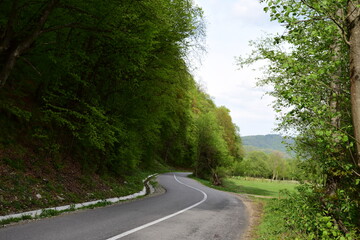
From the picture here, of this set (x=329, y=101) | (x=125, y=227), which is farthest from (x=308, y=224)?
(x=125, y=227)

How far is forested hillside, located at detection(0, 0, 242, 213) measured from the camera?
930 cm

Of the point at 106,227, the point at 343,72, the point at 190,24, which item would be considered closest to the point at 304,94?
the point at 343,72

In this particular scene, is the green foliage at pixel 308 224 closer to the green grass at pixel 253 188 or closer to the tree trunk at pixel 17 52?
the green grass at pixel 253 188

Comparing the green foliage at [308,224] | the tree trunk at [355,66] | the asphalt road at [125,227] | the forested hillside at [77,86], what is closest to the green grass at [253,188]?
the green foliage at [308,224]

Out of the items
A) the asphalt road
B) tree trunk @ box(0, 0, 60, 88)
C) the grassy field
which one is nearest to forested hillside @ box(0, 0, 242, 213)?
tree trunk @ box(0, 0, 60, 88)

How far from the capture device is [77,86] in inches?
532

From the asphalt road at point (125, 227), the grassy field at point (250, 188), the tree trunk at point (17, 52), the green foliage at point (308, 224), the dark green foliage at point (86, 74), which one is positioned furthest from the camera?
the grassy field at point (250, 188)

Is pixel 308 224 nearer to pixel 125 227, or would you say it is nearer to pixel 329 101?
pixel 329 101

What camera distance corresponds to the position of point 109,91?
1498 cm

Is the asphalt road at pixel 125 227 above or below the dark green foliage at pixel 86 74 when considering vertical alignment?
below

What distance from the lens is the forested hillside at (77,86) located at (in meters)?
9.30

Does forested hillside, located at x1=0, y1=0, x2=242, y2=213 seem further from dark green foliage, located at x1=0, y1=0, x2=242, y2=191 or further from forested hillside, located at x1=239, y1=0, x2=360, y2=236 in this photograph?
forested hillside, located at x1=239, y1=0, x2=360, y2=236

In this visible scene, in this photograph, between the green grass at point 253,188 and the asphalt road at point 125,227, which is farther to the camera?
the green grass at point 253,188

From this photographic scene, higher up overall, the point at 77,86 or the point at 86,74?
the point at 86,74
